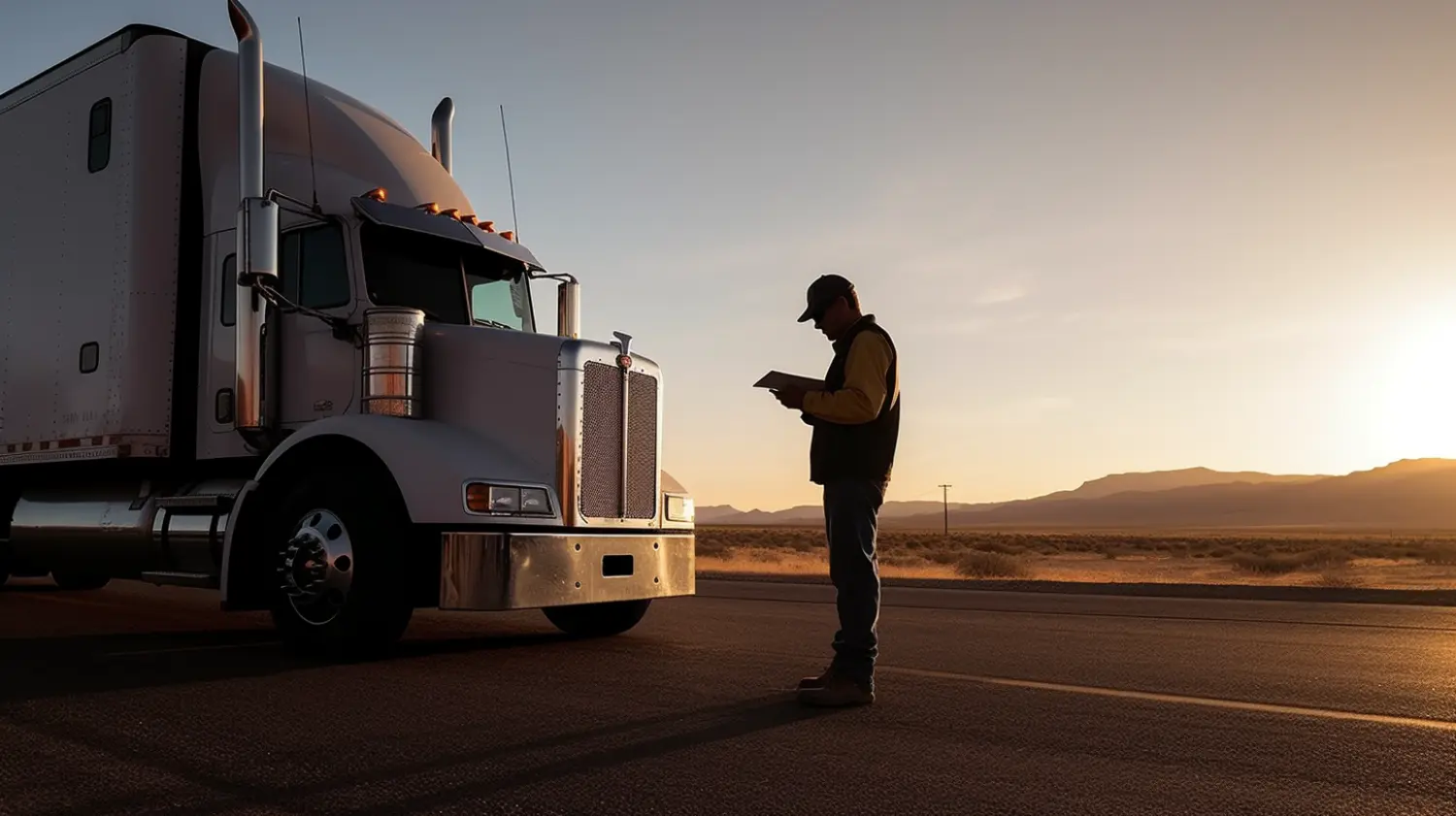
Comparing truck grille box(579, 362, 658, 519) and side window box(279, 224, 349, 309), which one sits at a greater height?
side window box(279, 224, 349, 309)

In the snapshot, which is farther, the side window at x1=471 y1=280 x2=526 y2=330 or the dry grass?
the dry grass

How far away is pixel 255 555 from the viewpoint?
7.91 metres

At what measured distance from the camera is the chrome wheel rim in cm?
720

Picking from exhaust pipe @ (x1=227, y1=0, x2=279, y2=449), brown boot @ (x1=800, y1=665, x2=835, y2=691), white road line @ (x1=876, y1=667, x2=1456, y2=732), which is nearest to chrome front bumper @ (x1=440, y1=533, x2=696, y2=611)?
white road line @ (x1=876, y1=667, x2=1456, y2=732)

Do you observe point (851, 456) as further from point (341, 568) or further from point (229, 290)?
point (229, 290)

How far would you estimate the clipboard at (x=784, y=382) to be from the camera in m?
5.62

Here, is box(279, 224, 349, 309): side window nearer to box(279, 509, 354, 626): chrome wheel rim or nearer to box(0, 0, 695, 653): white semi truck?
box(0, 0, 695, 653): white semi truck

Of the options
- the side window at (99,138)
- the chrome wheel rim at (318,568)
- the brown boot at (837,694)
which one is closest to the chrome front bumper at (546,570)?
the chrome wheel rim at (318,568)

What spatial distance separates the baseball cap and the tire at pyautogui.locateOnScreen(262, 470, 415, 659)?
9.75ft

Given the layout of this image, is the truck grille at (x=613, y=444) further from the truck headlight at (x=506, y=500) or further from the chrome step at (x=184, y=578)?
the chrome step at (x=184, y=578)

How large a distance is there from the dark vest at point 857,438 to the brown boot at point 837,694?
3.14ft

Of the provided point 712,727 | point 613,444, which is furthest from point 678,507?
point 712,727

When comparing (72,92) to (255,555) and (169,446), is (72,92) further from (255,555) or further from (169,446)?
(255,555)

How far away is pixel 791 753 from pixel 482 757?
119 cm
